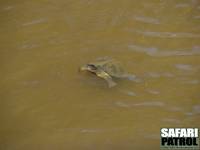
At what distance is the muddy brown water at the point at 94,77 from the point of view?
2836 mm

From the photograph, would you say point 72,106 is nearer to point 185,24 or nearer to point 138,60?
point 138,60

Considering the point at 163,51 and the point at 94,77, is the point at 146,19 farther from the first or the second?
the point at 94,77

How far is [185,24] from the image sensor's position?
11.2 ft

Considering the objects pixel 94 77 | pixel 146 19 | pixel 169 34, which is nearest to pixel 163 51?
pixel 169 34

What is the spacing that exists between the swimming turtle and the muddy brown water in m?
0.06

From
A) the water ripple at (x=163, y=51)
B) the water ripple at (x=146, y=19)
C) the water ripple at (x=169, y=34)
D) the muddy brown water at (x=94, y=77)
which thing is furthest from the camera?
the water ripple at (x=146, y=19)

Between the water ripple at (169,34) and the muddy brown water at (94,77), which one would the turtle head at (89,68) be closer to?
the muddy brown water at (94,77)

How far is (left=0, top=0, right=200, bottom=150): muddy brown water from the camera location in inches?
112

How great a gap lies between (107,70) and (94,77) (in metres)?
0.13

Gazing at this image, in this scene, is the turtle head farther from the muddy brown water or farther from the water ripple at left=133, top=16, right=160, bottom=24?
the water ripple at left=133, top=16, right=160, bottom=24

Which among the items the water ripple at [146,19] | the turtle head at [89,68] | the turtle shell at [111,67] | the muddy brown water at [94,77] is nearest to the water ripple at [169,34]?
the muddy brown water at [94,77]

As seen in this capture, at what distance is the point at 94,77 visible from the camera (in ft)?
10.1

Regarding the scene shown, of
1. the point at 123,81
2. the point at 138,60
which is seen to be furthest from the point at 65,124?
the point at 138,60

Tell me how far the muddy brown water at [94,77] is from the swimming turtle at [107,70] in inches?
2.2
